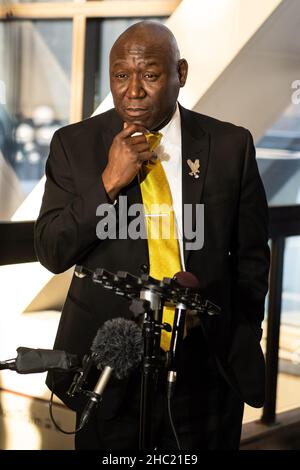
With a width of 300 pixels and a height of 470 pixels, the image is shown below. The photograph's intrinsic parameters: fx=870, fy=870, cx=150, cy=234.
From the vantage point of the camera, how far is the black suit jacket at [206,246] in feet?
6.64

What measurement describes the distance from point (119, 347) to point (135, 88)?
60 centimetres

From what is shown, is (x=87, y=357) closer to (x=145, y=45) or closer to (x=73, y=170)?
(x=73, y=170)

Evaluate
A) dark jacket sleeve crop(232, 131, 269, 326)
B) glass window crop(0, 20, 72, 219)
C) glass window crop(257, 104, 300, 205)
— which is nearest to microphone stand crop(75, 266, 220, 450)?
dark jacket sleeve crop(232, 131, 269, 326)

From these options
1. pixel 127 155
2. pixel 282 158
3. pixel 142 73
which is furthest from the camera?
pixel 282 158

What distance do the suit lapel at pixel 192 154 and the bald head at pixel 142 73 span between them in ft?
0.59

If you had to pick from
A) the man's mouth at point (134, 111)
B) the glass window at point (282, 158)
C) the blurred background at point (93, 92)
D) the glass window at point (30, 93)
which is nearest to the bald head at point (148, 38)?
the man's mouth at point (134, 111)

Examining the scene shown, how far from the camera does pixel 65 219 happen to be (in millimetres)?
1904

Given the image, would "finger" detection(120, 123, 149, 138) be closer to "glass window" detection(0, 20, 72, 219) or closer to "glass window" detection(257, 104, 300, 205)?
"glass window" detection(0, 20, 72, 219)

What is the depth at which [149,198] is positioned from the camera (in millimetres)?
2021

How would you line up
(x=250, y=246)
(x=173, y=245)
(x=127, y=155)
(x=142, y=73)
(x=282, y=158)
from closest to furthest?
(x=127, y=155) < (x=142, y=73) < (x=173, y=245) < (x=250, y=246) < (x=282, y=158)

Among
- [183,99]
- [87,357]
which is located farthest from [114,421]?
[183,99]

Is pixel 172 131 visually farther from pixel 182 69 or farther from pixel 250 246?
pixel 250 246

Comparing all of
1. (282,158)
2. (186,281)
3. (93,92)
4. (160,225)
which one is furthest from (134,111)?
(282,158)

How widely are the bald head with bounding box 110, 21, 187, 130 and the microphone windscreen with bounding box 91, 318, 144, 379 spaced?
0.53 metres
